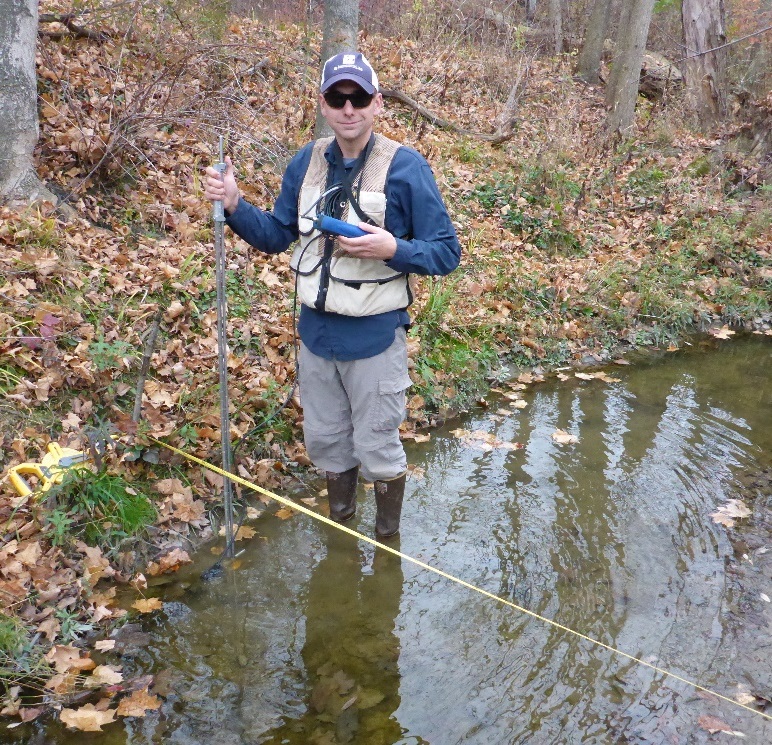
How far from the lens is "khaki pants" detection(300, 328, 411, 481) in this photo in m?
3.71

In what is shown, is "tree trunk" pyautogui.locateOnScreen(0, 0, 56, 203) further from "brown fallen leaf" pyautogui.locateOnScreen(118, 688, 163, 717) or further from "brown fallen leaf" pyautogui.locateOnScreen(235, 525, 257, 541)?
"brown fallen leaf" pyautogui.locateOnScreen(118, 688, 163, 717)

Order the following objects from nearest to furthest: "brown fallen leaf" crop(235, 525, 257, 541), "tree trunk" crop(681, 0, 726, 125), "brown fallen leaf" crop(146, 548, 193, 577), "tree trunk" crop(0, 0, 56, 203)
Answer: "brown fallen leaf" crop(146, 548, 193, 577) < "brown fallen leaf" crop(235, 525, 257, 541) < "tree trunk" crop(0, 0, 56, 203) < "tree trunk" crop(681, 0, 726, 125)

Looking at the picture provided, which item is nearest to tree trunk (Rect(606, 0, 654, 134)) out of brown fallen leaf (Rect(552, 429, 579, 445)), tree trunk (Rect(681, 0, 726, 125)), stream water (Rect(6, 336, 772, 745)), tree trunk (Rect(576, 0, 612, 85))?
tree trunk (Rect(681, 0, 726, 125))

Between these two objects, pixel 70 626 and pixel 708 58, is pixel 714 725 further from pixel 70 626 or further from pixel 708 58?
pixel 708 58

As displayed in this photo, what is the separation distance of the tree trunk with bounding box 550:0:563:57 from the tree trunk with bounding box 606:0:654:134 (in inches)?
143

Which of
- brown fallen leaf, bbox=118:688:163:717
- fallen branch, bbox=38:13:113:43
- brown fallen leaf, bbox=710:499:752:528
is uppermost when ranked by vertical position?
fallen branch, bbox=38:13:113:43

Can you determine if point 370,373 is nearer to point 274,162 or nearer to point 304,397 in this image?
point 304,397

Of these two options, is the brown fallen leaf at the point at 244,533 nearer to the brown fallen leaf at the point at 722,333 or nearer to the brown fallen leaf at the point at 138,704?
the brown fallen leaf at the point at 138,704

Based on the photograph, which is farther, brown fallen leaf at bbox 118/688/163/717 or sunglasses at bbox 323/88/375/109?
sunglasses at bbox 323/88/375/109

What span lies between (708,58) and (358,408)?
12.1 meters

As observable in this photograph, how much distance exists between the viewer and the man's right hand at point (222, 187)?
3.41 metres

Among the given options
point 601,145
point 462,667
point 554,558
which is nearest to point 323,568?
point 462,667

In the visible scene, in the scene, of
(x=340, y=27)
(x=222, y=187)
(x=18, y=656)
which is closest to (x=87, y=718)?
(x=18, y=656)

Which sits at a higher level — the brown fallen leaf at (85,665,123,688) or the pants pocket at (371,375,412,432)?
the pants pocket at (371,375,412,432)
